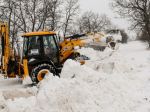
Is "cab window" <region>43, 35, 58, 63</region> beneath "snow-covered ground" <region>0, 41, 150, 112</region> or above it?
above

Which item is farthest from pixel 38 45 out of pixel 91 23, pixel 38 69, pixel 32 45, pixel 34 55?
pixel 91 23

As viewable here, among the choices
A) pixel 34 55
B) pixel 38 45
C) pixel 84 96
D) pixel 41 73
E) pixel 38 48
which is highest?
pixel 38 45

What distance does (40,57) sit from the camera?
53.4 feet

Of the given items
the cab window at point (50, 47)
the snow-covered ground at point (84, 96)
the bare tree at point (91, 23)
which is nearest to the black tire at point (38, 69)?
the cab window at point (50, 47)

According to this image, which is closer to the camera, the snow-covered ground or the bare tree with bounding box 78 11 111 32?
the snow-covered ground

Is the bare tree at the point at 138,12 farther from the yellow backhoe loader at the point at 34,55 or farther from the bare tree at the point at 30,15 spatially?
the yellow backhoe loader at the point at 34,55

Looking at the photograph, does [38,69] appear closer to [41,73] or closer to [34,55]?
[41,73]

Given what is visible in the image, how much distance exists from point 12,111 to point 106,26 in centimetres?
7447

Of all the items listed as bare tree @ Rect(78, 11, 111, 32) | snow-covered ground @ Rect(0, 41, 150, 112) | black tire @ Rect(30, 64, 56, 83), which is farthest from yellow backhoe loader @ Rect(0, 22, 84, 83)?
bare tree @ Rect(78, 11, 111, 32)

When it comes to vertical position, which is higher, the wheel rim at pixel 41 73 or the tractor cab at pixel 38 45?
the tractor cab at pixel 38 45

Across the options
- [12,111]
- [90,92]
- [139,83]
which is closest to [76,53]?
[139,83]

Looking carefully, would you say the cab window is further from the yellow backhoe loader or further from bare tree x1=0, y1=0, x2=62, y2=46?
bare tree x1=0, y1=0, x2=62, y2=46

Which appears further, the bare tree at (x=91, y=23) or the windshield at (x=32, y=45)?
the bare tree at (x=91, y=23)

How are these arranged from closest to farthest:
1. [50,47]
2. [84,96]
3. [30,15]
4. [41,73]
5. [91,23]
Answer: [84,96] < [41,73] < [50,47] < [30,15] < [91,23]
